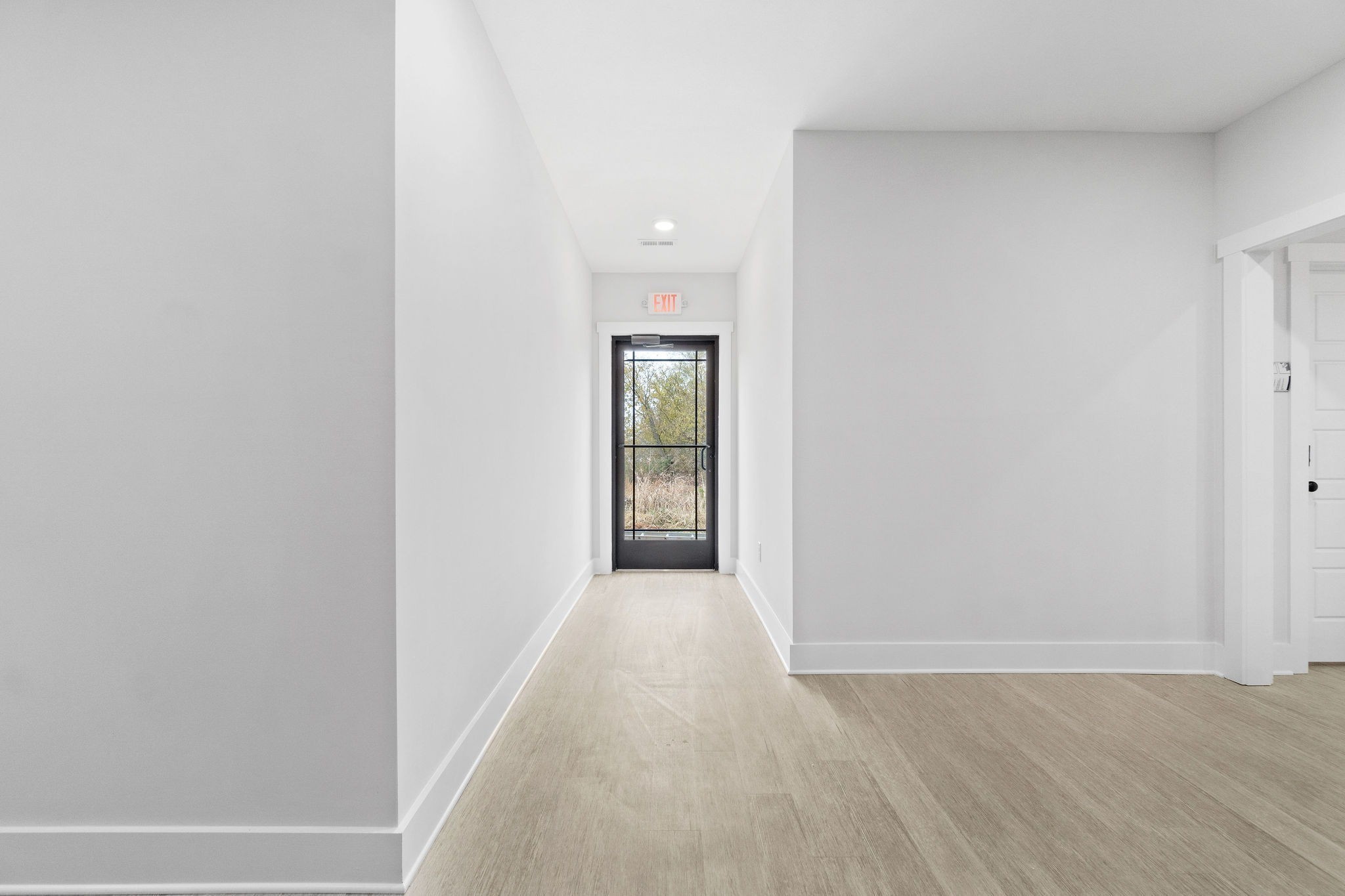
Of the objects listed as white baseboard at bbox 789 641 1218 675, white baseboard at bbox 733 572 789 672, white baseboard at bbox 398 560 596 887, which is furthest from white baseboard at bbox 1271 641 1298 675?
white baseboard at bbox 398 560 596 887

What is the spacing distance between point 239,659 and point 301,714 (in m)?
0.20

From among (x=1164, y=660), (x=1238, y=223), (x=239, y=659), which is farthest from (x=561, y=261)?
(x=1164, y=660)

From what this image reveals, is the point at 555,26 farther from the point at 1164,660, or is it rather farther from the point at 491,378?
the point at 1164,660

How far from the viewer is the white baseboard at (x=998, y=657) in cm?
324

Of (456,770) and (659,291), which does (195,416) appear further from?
(659,291)

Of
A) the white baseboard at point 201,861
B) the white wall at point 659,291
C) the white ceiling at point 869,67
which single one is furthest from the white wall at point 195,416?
the white wall at point 659,291

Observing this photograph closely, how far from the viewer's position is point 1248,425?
315 cm

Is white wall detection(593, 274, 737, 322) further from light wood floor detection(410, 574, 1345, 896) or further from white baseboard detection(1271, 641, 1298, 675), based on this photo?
white baseboard detection(1271, 641, 1298, 675)

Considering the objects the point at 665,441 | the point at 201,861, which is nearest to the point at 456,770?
the point at 201,861

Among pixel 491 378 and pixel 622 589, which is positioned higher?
pixel 491 378

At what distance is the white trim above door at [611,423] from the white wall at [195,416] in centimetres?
418

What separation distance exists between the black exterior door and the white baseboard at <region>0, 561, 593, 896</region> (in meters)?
4.31

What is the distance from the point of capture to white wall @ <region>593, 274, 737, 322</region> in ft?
19.1

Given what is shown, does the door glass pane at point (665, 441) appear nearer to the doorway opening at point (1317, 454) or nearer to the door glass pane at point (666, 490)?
the door glass pane at point (666, 490)
